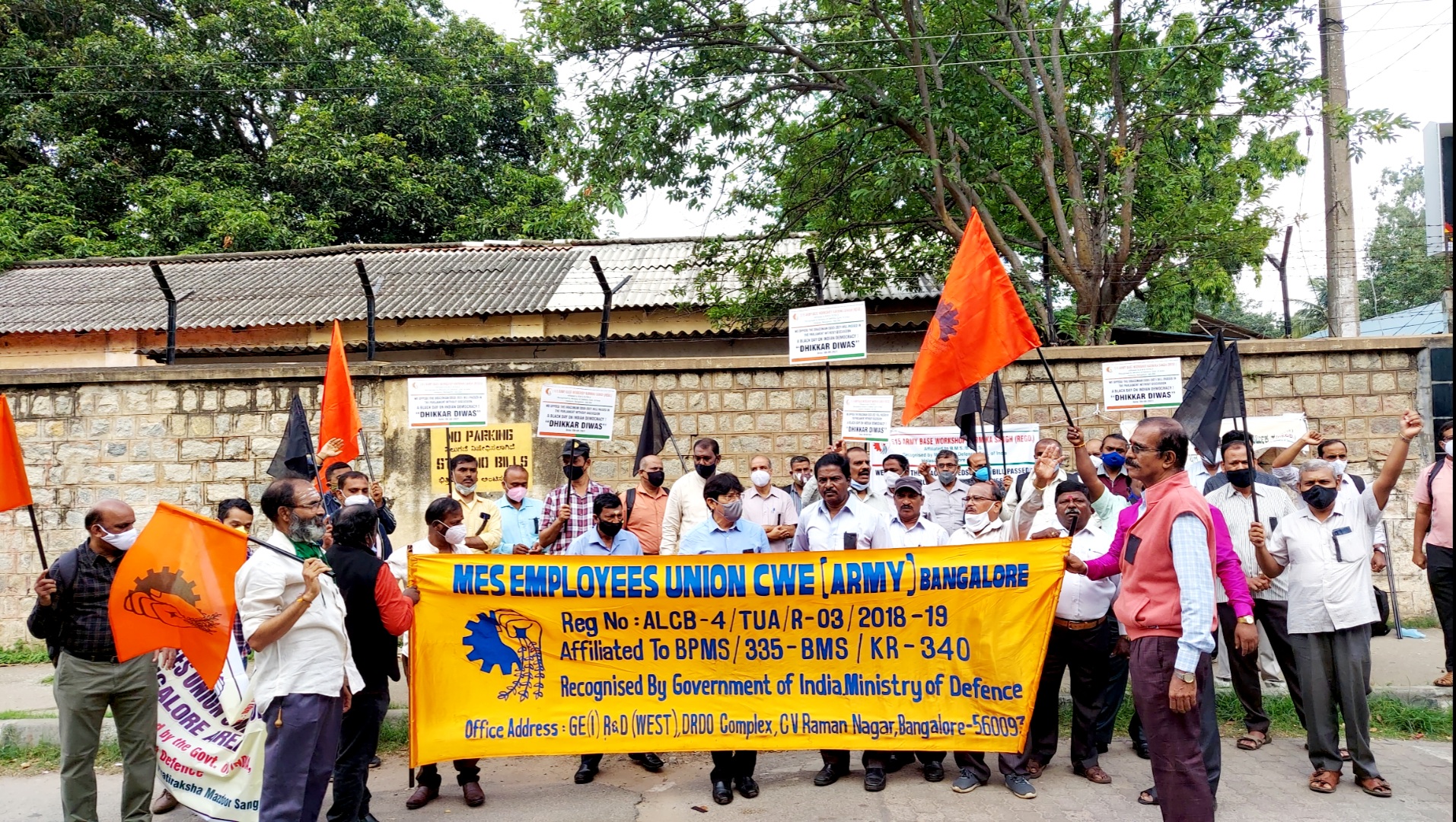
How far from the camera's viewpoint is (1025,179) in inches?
578

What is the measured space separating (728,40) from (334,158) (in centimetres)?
1476

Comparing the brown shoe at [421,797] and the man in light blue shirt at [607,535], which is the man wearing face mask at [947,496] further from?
the brown shoe at [421,797]

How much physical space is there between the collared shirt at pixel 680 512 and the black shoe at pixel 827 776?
2028 millimetres

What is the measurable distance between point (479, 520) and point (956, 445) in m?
4.69

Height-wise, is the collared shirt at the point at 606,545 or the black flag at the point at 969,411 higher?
the black flag at the point at 969,411

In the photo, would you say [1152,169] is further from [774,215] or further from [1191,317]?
[1191,317]

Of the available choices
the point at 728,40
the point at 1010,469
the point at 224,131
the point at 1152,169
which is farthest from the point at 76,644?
the point at 224,131

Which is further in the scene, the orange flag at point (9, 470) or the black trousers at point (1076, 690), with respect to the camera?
the orange flag at point (9, 470)

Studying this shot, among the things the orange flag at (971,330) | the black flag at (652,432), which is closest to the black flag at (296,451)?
the black flag at (652,432)

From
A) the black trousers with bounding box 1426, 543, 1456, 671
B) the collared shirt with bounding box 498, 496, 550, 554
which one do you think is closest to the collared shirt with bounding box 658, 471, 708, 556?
the collared shirt with bounding box 498, 496, 550, 554

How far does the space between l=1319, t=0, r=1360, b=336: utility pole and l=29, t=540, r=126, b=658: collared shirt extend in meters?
12.3

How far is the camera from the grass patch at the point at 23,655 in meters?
9.59

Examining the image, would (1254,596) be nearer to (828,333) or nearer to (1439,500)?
(1439,500)

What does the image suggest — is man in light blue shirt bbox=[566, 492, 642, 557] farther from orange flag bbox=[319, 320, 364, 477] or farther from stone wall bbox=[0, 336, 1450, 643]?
stone wall bbox=[0, 336, 1450, 643]
